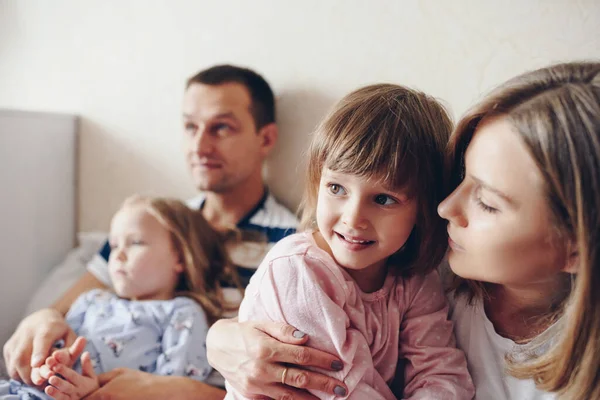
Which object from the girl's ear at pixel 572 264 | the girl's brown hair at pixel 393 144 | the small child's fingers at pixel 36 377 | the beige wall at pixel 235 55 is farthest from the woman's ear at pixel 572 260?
→ the small child's fingers at pixel 36 377

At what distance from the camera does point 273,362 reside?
917mm

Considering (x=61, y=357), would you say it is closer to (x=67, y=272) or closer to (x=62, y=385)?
(x=62, y=385)

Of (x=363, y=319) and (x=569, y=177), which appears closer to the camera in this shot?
(x=569, y=177)

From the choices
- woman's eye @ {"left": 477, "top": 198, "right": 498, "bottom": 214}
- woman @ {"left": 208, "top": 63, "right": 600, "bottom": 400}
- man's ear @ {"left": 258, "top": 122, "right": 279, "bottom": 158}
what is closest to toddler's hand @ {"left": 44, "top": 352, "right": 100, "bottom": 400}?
woman @ {"left": 208, "top": 63, "right": 600, "bottom": 400}

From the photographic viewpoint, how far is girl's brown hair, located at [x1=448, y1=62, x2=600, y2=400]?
0.72m

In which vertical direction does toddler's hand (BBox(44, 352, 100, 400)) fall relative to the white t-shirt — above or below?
below

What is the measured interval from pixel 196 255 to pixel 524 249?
914 mm

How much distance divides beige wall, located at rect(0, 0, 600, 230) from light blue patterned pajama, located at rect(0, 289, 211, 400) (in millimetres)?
521

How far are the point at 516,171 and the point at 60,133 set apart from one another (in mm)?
1645

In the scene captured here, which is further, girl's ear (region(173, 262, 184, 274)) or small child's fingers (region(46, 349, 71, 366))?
girl's ear (region(173, 262, 184, 274))

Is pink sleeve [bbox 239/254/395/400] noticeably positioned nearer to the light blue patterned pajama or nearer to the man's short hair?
the light blue patterned pajama

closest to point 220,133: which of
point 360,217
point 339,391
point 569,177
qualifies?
point 360,217

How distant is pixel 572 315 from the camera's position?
2.56 ft

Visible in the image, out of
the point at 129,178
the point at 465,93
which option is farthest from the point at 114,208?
the point at 465,93
